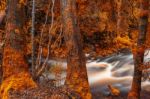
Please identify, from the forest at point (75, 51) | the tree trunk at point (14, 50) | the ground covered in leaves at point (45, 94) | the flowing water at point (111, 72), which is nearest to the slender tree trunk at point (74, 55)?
the forest at point (75, 51)

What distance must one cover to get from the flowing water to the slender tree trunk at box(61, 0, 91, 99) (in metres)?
5.66

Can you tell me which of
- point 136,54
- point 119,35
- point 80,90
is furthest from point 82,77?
point 119,35

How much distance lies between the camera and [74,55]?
807 centimetres

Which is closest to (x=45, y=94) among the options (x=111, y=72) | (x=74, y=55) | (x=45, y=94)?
(x=45, y=94)

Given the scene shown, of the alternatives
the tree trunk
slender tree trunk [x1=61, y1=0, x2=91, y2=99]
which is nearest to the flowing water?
slender tree trunk [x1=61, y1=0, x2=91, y2=99]

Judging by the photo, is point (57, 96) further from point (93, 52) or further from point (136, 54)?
point (93, 52)

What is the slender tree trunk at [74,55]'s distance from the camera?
26.2 feet

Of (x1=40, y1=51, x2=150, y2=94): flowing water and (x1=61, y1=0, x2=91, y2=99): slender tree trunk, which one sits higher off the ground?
(x1=61, y1=0, x2=91, y2=99): slender tree trunk

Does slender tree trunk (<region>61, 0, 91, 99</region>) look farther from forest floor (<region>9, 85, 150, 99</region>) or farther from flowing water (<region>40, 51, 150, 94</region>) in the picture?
flowing water (<region>40, 51, 150, 94</region>)

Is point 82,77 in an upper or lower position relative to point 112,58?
upper

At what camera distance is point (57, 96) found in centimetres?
729

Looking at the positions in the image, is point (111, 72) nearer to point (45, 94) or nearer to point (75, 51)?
point (75, 51)

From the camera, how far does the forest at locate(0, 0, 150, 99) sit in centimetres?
800

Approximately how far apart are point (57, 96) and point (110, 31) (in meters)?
14.9
